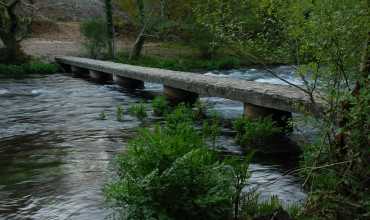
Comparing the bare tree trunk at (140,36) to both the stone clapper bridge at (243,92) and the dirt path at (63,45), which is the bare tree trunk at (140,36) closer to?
the dirt path at (63,45)

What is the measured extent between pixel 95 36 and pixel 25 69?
4.72 m

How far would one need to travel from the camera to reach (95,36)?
25344 millimetres

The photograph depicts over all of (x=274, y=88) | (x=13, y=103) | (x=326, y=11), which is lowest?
(x=13, y=103)

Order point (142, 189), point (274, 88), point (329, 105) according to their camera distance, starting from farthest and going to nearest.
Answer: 1. point (274, 88)
2. point (329, 105)
3. point (142, 189)

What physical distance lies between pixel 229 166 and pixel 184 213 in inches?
24.6

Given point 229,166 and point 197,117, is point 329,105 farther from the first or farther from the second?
point 197,117

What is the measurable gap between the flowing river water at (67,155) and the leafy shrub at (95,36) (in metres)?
10.4

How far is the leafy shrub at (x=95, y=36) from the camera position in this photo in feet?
81.6

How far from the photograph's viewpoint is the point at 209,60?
26.1 metres

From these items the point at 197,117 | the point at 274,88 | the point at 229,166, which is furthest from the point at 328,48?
the point at 197,117

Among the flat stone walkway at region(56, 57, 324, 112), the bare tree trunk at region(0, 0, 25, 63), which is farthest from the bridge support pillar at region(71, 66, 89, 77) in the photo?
the flat stone walkway at region(56, 57, 324, 112)

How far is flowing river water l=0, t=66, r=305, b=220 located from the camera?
18.1 ft

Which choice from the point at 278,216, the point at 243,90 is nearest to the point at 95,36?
the point at 243,90

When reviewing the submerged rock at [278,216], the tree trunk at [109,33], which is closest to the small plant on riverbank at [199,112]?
the submerged rock at [278,216]
